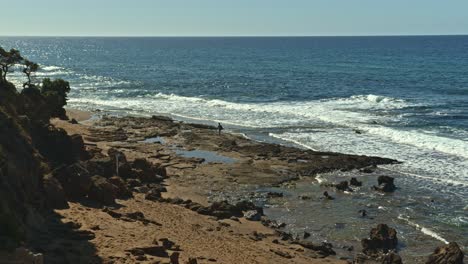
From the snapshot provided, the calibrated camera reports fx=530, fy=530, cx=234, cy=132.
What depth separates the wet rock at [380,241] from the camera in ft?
74.9

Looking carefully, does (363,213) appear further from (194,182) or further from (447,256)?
(194,182)

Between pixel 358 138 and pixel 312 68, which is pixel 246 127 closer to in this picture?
pixel 358 138

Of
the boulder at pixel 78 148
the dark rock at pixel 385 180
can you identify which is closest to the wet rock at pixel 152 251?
the boulder at pixel 78 148

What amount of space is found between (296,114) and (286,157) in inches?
809

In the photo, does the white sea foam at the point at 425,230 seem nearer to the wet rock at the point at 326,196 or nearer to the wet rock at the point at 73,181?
the wet rock at the point at 326,196

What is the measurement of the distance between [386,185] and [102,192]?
16665mm

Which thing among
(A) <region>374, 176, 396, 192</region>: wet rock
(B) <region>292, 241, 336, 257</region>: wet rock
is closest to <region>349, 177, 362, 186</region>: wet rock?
(A) <region>374, 176, 396, 192</region>: wet rock

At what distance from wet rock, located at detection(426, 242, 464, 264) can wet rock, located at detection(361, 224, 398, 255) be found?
93.6 inches

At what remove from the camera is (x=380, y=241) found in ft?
75.6

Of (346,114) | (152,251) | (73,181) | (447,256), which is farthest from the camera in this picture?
(346,114)

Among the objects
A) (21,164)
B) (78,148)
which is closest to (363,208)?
(78,148)

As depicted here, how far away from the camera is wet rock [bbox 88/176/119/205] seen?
25.2 metres

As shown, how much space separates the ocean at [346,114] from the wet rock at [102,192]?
8.37 m

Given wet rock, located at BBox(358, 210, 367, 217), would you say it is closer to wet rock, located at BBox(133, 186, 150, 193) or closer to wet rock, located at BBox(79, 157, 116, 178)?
wet rock, located at BBox(133, 186, 150, 193)
